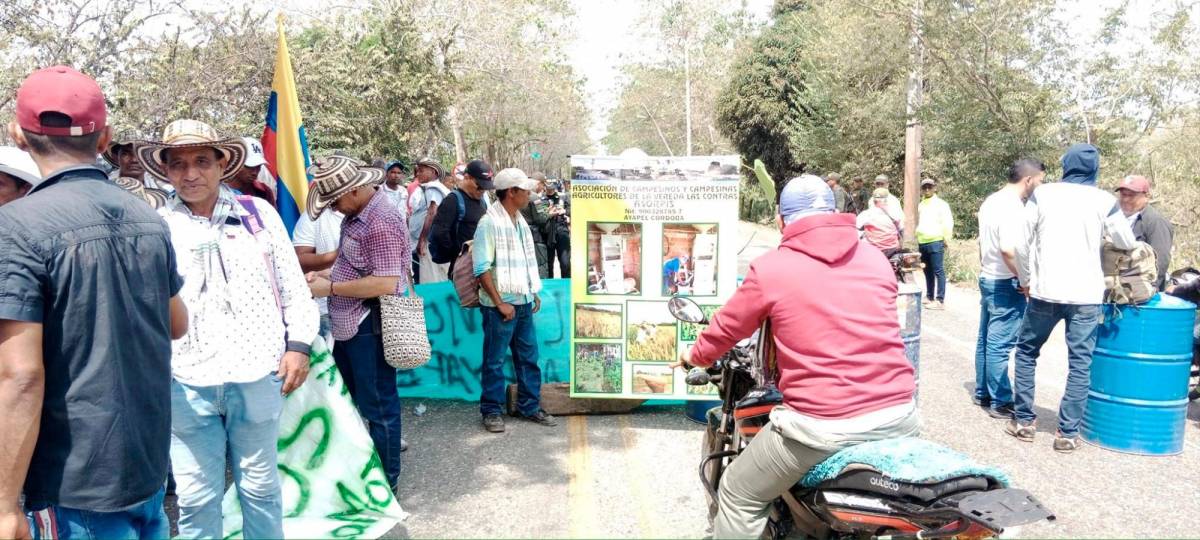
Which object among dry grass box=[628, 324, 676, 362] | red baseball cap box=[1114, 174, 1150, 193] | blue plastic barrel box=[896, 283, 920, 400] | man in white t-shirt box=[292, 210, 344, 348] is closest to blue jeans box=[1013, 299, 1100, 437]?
blue plastic barrel box=[896, 283, 920, 400]

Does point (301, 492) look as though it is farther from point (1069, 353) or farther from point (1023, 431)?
point (1069, 353)

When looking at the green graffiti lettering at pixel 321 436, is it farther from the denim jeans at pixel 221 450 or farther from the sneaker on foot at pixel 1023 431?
the sneaker on foot at pixel 1023 431

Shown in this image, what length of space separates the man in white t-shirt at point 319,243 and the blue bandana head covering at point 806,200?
2404 millimetres

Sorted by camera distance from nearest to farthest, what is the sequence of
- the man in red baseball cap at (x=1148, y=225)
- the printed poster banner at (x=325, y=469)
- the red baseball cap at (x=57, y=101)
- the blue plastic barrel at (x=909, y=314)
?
the red baseball cap at (x=57, y=101) → the printed poster banner at (x=325, y=469) → the blue plastic barrel at (x=909, y=314) → the man in red baseball cap at (x=1148, y=225)

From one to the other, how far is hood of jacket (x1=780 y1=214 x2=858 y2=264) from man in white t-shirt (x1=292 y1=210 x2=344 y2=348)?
2469 millimetres

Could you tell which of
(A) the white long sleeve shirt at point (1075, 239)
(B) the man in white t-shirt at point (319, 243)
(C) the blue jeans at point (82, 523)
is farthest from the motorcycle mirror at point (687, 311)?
(A) the white long sleeve shirt at point (1075, 239)

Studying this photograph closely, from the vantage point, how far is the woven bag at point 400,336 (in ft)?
13.4

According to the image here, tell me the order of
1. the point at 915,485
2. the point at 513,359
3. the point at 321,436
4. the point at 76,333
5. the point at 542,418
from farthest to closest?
1. the point at 513,359
2. the point at 542,418
3. the point at 321,436
4. the point at 915,485
5. the point at 76,333

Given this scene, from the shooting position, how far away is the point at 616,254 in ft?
17.7

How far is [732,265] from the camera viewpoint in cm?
539

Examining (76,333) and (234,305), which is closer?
(76,333)

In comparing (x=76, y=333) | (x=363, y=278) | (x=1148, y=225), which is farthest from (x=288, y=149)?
(x=1148, y=225)

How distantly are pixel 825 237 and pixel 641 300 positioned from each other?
2668mm

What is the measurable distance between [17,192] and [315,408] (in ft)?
4.90
